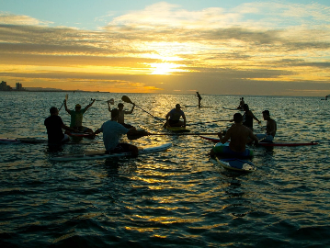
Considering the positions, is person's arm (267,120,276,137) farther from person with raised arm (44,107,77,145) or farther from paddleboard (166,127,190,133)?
person with raised arm (44,107,77,145)

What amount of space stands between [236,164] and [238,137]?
3.73 ft

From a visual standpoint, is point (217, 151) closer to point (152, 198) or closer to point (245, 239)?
point (152, 198)

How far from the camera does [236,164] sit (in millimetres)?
11328

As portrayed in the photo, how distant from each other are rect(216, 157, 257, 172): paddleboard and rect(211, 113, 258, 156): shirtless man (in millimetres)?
537

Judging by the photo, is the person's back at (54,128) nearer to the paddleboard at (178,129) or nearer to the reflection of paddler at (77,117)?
the reflection of paddler at (77,117)

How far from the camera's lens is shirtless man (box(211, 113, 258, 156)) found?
37.7 ft

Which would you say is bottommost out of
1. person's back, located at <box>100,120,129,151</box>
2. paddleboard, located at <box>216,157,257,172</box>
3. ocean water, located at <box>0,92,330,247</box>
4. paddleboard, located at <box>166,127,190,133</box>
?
ocean water, located at <box>0,92,330,247</box>

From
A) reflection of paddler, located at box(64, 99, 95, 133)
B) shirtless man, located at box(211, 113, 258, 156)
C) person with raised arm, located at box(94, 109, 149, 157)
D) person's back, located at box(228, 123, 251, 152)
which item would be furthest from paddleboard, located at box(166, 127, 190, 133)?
person's back, located at box(228, 123, 251, 152)

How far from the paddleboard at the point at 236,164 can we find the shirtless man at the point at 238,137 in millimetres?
537

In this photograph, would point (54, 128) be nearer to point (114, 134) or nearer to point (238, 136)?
point (114, 134)

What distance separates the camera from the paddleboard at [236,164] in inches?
432

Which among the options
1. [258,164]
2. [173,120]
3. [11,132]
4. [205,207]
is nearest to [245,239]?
[205,207]

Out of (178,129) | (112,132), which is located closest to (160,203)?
(112,132)

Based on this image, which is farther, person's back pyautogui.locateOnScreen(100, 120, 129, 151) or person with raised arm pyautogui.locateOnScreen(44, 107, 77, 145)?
person with raised arm pyautogui.locateOnScreen(44, 107, 77, 145)
